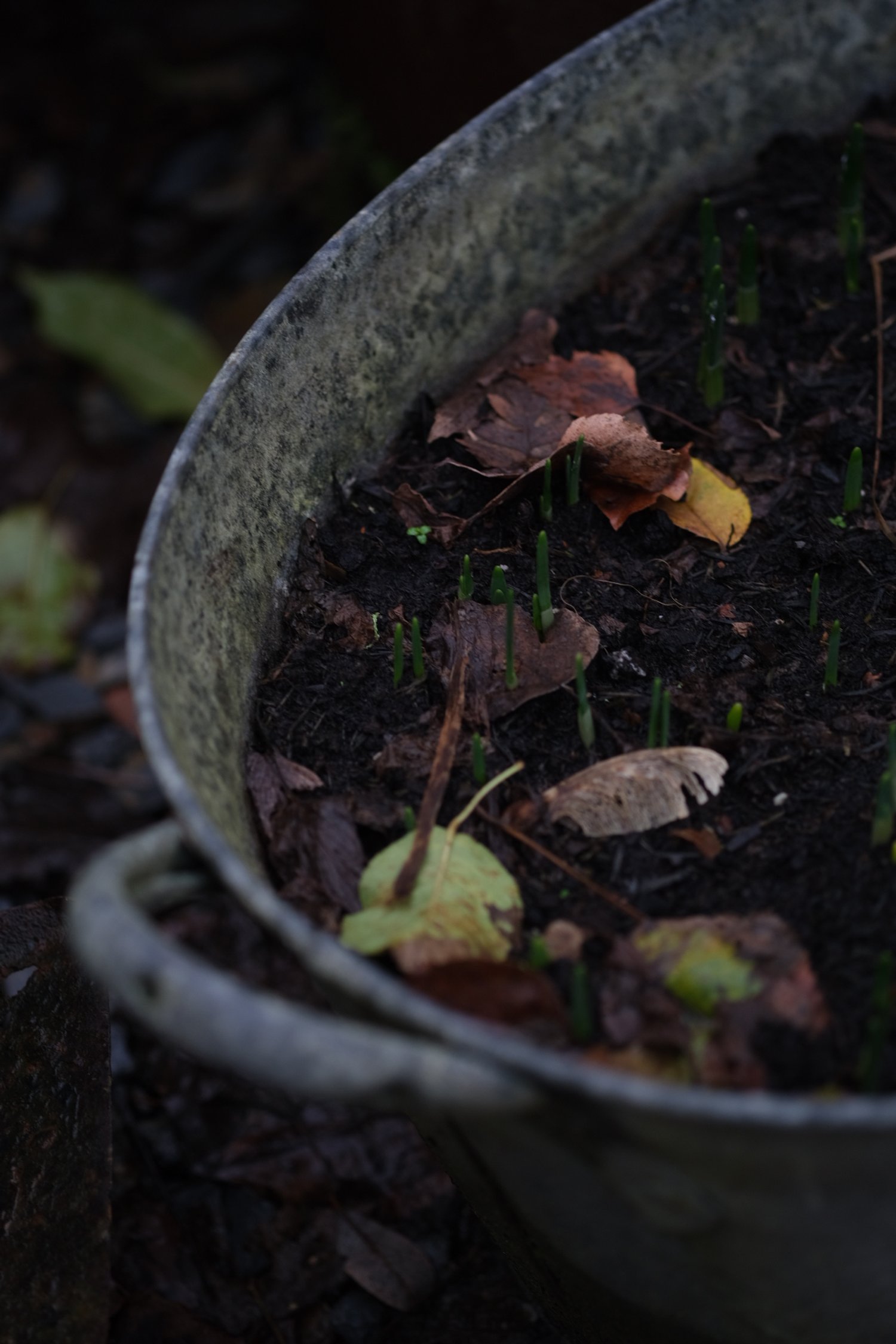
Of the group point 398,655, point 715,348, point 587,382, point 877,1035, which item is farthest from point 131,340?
point 877,1035

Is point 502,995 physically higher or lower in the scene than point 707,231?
lower

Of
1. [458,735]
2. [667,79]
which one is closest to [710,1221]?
[458,735]

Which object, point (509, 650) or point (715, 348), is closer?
point (509, 650)

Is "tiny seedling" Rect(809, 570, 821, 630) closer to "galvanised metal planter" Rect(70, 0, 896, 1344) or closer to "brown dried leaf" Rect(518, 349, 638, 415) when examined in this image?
"brown dried leaf" Rect(518, 349, 638, 415)

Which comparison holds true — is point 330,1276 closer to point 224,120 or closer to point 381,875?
point 381,875

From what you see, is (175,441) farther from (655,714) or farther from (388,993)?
(388,993)

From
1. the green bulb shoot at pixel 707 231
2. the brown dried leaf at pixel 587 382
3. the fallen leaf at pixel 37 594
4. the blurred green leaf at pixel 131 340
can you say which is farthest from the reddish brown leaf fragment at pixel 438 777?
the blurred green leaf at pixel 131 340
